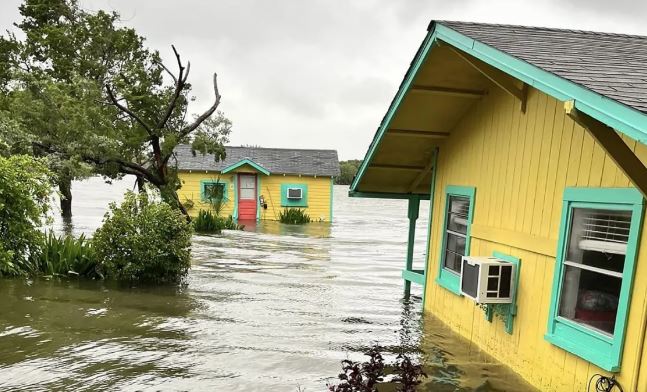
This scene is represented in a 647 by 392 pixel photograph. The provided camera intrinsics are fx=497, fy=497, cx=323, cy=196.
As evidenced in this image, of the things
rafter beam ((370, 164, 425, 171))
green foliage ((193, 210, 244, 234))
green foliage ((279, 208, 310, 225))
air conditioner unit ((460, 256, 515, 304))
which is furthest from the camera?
green foliage ((279, 208, 310, 225))

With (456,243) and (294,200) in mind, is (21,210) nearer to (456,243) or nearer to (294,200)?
(456,243)

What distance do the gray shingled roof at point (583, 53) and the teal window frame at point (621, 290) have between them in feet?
3.35

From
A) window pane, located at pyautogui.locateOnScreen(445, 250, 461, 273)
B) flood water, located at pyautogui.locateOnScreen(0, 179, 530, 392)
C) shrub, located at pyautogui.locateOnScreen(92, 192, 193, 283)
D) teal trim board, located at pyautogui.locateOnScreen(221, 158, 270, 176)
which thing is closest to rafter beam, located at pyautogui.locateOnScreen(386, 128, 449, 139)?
window pane, located at pyautogui.locateOnScreen(445, 250, 461, 273)

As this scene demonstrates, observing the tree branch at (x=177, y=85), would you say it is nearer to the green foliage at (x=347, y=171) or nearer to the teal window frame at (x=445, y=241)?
the teal window frame at (x=445, y=241)

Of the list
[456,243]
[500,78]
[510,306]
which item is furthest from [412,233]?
[500,78]

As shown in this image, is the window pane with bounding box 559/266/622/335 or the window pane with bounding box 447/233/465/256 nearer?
the window pane with bounding box 559/266/622/335

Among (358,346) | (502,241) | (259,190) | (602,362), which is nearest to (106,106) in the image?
(259,190)

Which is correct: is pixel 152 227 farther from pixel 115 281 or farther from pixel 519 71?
pixel 519 71

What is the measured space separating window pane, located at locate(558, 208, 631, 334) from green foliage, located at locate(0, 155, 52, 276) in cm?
942

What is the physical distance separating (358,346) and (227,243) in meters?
11.1

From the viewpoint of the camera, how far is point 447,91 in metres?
6.64

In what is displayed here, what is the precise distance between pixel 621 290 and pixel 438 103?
3726 millimetres

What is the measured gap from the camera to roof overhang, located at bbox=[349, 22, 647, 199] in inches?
128

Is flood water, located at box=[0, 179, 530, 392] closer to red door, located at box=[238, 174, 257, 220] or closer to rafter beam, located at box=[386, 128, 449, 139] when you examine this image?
rafter beam, located at box=[386, 128, 449, 139]
